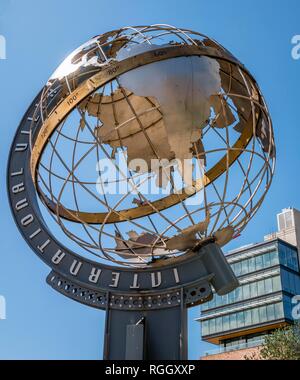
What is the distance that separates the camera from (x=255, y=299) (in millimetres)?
57281

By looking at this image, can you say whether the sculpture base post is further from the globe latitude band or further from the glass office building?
the glass office building

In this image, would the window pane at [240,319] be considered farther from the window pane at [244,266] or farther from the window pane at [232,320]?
the window pane at [244,266]

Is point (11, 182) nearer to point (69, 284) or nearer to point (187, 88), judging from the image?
point (69, 284)

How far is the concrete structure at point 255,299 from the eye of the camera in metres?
55.8

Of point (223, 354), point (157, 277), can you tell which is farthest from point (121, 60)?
point (223, 354)

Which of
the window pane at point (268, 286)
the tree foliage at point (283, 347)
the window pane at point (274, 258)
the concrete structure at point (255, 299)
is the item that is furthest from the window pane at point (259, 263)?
the tree foliage at point (283, 347)

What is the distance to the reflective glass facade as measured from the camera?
5603cm

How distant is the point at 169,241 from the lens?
34.8 ft

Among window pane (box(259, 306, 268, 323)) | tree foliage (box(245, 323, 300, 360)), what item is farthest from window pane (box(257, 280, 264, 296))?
tree foliage (box(245, 323, 300, 360))

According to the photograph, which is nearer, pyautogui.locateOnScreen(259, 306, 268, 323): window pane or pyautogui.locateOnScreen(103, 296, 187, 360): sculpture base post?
pyautogui.locateOnScreen(103, 296, 187, 360): sculpture base post

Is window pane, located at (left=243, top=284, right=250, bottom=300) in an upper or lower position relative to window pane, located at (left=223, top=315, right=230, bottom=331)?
upper

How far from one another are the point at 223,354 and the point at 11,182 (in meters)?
44.1
